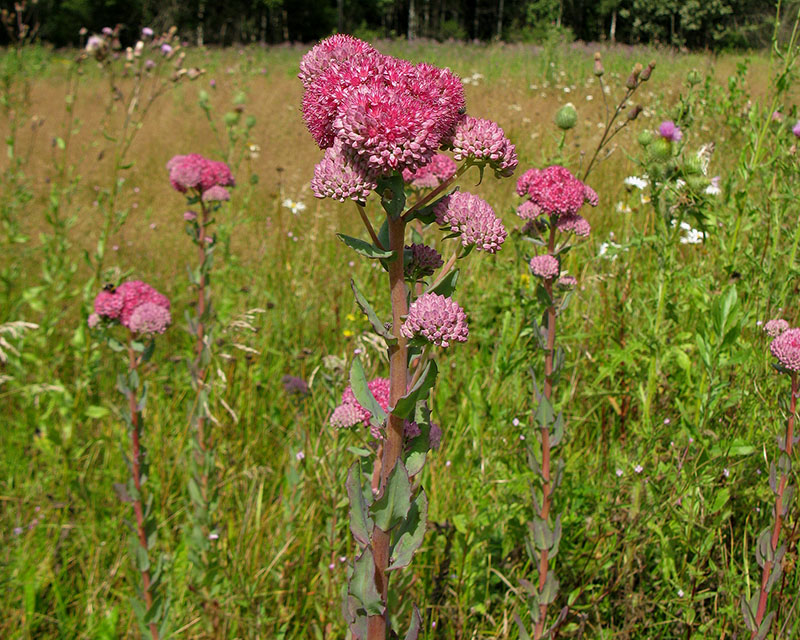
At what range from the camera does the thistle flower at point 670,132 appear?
2234 mm

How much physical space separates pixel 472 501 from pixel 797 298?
5.74ft

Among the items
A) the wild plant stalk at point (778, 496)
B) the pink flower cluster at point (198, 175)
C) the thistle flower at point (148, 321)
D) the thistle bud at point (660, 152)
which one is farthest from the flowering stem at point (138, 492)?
the thistle bud at point (660, 152)

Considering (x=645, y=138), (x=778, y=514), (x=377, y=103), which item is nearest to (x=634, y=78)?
(x=645, y=138)

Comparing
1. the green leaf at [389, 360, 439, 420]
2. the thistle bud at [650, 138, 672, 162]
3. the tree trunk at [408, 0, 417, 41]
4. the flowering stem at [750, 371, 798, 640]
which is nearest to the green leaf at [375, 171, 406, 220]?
the green leaf at [389, 360, 439, 420]

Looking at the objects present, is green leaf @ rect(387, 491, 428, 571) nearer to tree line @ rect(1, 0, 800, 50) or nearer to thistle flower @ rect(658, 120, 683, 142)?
thistle flower @ rect(658, 120, 683, 142)

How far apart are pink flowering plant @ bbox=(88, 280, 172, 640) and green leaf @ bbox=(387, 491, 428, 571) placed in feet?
3.47

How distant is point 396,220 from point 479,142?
192 millimetres

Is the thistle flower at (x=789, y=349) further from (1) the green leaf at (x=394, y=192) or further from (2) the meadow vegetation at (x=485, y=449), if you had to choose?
(1) the green leaf at (x=394, y=192)

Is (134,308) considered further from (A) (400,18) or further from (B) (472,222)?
(A) (400,18)

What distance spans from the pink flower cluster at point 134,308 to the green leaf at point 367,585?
1272 millimetres

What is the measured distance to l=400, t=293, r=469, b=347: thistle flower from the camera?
0.88m

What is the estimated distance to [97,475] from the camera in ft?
8.73

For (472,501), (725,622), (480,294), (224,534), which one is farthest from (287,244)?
(725,622)

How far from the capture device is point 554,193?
1867mm
